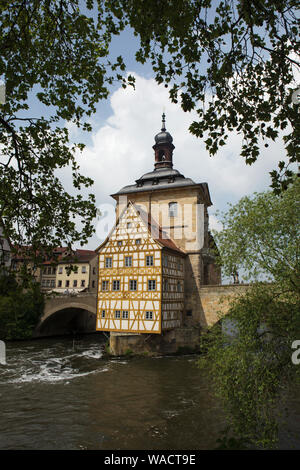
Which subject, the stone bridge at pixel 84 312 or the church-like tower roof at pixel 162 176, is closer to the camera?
the stone bridge at pixel 84 312

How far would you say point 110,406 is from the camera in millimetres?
12906

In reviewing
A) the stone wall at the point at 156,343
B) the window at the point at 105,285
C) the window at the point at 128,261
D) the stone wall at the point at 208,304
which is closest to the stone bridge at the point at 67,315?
the window at the point at 105,285

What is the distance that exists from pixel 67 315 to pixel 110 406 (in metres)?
24.0

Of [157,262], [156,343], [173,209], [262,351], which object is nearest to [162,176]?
[173,209]

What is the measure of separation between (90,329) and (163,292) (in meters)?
20.2

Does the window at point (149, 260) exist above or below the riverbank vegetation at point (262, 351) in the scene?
above

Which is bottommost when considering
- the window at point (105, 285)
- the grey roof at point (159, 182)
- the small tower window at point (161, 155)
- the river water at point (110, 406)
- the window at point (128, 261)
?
the river water at point (110, 406)

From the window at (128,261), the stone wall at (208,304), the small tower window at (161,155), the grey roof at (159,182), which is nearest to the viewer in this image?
the window at (128,261)

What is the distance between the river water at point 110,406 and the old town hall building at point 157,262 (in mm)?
3046

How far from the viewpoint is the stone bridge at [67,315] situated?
96.9ft

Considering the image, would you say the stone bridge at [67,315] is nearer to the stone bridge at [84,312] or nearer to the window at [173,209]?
the stone bridge at [84,312]

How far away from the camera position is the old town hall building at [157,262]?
73.6 ft

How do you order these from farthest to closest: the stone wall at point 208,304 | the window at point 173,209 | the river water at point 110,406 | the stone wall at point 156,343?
the window at point 173,209 → the stone wall at point 208,304 → the stone wall at point 156,343 → the river water at point 110,406
